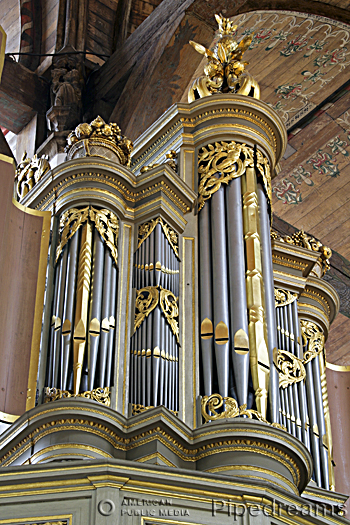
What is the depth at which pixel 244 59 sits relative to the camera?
11.3m

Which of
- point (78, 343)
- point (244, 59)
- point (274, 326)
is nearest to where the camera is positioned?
point (78, 343)

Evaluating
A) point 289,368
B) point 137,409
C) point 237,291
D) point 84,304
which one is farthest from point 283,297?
point 137,409

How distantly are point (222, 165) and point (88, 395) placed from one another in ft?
8.71

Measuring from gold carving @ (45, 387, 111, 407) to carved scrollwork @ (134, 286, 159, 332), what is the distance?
2.10 feet

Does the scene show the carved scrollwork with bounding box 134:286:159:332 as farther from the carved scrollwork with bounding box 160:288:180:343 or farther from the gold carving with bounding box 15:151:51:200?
the gold carving with bounding box 15:151:51:200

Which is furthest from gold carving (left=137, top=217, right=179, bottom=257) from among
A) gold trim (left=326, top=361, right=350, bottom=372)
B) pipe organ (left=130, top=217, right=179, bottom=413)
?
gold trim (left=326, top=361, right=350, bottom=372)

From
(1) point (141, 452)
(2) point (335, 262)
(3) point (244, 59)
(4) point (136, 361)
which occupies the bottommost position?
(1) point (141, 452)

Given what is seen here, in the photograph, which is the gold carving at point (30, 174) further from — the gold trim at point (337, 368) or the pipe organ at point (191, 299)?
the gold trim at point (337, 368)

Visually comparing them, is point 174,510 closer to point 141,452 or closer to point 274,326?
point 141,452

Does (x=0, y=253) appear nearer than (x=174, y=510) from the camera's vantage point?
No

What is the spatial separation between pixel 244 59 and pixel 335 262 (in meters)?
3.22

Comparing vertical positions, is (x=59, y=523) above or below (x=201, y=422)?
below

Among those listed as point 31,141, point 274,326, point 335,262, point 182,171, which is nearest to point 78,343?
point 274,326

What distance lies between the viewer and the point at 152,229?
25.1 ft
